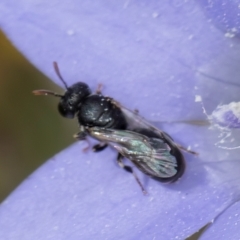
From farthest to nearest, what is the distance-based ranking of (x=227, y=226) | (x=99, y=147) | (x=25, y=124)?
(x=25, y=124) < (x=99, y=147) < (x=227, y=226)

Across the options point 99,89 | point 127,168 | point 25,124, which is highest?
point 99,89

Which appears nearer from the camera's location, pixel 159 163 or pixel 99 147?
pixel 159 163

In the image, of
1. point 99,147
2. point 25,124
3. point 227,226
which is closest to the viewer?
point 227,226

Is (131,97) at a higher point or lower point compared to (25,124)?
higher

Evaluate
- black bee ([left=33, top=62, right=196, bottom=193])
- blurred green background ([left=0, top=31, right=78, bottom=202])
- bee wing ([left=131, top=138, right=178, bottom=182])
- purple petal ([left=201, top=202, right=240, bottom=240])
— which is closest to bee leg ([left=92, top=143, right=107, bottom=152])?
black bee ([left=33, top=62, right=196, bottom=193])

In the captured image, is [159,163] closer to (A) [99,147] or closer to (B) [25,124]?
(A) [99,147]

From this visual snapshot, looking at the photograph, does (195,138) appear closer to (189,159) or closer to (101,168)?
(189,159)

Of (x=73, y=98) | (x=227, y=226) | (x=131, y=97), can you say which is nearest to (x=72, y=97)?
(x=73, y=98)

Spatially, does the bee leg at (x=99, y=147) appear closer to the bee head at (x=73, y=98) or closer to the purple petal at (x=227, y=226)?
the bee head at (x=73, y=98)
